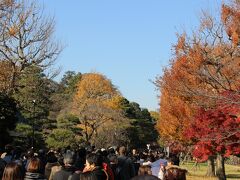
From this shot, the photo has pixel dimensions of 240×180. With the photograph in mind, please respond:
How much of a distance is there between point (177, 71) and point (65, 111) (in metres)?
24.9

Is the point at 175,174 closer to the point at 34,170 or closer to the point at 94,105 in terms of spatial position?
the point at 34,170

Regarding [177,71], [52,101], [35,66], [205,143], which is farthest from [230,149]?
[52,101]

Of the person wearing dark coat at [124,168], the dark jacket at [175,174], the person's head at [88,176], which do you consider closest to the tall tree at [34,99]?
the person wearing dark coat at [124,168]

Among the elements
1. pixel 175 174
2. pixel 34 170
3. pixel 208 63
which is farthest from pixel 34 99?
pixel 175 174

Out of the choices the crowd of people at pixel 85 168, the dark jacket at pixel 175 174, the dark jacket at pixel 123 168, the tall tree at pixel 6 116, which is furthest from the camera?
the tall tree at pixel 6 116

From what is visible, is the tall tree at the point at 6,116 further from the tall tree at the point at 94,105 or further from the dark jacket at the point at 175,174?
the dark jacket at the point at 175,174

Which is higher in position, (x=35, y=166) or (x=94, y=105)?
(x=94, y=105)

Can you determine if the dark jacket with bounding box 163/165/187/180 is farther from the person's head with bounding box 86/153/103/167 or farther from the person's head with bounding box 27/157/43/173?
the person's head with bounding box 27/157/43/173

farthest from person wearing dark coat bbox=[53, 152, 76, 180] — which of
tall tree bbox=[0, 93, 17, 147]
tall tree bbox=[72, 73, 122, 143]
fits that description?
tall tree bbox=[72, 73, 122, 143]

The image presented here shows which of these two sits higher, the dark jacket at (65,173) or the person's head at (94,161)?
the person's head at (94,161)

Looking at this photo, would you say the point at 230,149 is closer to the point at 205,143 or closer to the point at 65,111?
the point at 205,143

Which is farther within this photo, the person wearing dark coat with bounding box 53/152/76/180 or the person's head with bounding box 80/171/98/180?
the person wearing dark coat with bounding box 53/152/76/180

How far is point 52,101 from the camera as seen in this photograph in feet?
198

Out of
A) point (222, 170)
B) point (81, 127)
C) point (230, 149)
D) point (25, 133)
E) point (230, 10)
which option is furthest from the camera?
point (81, 127)
